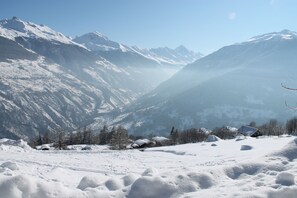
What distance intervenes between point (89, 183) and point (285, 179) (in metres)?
6.44

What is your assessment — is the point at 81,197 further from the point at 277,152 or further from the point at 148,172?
the point at 277,152

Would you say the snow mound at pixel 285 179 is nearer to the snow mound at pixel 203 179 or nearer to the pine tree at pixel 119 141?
the snow mound at pixel 203 179

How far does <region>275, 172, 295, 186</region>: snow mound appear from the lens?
11.4 meters

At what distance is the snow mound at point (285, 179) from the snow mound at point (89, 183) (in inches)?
234

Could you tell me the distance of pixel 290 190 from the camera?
10.3 meters

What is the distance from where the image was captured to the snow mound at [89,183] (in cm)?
1241

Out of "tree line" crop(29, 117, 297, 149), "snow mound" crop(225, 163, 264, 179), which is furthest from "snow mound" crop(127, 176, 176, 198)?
"tree line" crop(29, 117, 297, 149)

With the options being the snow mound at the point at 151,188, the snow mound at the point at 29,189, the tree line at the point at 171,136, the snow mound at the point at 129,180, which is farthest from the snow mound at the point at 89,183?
the tree line at the point at 171,136

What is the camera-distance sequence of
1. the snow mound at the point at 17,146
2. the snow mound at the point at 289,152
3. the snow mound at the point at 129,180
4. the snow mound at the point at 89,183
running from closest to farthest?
the snow mound at the point at 89,183, the snow mound at the point at 129,180, the snow mound at the point at 289,152, the snow mound at the point at 17,146

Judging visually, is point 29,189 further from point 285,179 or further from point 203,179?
point 285,179

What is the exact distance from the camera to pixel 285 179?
11.5 m

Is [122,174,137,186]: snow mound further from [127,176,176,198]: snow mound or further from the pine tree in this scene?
the pine tree

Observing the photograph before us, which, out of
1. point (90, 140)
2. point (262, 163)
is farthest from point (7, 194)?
point (90, 140)

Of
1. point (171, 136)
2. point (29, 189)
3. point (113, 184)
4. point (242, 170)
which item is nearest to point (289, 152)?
point (242, 170)
